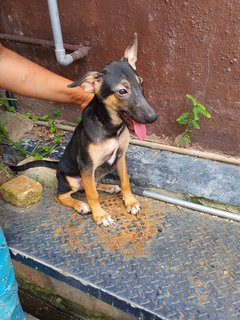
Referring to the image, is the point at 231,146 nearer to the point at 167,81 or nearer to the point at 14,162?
the point at 167,81

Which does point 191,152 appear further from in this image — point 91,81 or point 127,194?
point 91,81

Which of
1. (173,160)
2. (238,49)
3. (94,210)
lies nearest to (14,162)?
(94,210)

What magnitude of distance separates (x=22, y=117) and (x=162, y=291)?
277cm

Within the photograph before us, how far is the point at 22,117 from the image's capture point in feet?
14.3

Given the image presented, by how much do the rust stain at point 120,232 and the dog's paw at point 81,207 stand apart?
0.21ft

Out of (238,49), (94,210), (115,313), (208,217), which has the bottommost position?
(115,313)

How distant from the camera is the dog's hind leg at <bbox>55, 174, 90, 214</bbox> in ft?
10.3

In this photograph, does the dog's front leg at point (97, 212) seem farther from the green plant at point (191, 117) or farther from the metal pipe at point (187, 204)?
the green plant at point (191, 117)

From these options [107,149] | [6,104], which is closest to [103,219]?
[107,149]

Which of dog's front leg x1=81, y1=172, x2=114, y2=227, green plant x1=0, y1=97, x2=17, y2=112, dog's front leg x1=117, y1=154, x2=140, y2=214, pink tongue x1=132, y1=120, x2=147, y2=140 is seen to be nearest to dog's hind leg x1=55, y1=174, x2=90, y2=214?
dog's front leg x1=81, y1=172, x2=114, y2=227

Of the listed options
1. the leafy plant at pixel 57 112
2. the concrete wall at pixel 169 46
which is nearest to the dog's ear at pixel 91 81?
the concrete wall at pixel 169 46

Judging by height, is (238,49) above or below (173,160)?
above

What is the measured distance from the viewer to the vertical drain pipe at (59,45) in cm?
308

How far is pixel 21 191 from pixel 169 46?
6.29 feet
